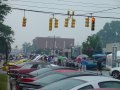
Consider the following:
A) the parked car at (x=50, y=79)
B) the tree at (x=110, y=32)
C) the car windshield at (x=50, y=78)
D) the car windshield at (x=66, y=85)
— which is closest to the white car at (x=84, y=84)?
the car windshield at (x=66, y=85)

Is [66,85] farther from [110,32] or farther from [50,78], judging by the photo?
[110,32]

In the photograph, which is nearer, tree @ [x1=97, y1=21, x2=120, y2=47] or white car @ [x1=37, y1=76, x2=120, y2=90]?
white car @ [x1=37, y1=76, x2=120, y2=90]

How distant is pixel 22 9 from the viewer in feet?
134

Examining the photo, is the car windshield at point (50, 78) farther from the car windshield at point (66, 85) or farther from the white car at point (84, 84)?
the car windshield at point (66, 85)

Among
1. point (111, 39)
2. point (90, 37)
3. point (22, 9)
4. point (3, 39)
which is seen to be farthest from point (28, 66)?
point (111, 39)

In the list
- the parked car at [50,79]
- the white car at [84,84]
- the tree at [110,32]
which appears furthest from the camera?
the tree at [110,32]

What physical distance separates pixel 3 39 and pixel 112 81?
2900 inches

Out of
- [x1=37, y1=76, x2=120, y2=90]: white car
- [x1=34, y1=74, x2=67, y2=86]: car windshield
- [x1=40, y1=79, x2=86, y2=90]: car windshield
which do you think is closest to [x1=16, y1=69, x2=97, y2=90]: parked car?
[x1=34, y1=74, x2=67, y2=86]: car windshield

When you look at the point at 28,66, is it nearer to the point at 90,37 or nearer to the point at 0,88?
the point at 0,88

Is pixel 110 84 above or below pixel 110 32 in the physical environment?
below

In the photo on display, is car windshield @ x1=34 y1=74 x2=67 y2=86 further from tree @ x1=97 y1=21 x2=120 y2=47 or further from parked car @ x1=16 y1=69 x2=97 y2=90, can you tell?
tree @ x1=97 y1=21 x2=120 y2=47

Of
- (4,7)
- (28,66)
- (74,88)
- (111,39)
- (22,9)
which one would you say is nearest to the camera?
(74,88)

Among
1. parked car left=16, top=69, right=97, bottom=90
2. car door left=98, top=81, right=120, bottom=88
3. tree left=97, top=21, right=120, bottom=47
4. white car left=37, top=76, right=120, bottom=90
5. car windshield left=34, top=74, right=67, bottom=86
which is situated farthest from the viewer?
tree left=97, top=21, right=120, bottom=47

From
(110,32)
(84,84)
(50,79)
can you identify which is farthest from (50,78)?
(110,32)
